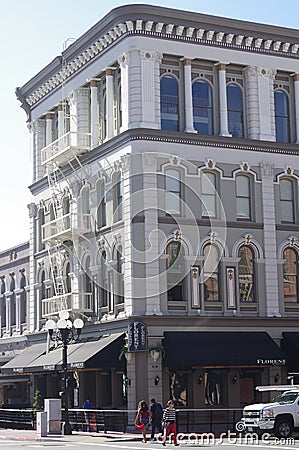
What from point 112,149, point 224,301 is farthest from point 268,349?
point 112,149

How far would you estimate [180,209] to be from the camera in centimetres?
4519

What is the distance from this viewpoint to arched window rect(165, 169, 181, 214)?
44.9 meters

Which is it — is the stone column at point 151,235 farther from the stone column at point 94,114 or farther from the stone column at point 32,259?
the stone column at point 32,259

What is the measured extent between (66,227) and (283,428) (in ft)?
66.5

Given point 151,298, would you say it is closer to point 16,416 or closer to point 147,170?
point 147,170

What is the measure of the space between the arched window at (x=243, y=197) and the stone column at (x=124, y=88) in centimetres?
649

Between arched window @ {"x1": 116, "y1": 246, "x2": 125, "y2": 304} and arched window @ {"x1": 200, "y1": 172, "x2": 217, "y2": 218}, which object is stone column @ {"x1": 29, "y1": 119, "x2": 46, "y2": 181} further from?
arched window @ {"x1": 200, "y1": 172, "x2": 217, "y2": 218}

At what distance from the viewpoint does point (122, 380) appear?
4516 cm

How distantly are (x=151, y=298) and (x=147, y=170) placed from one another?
6.09m

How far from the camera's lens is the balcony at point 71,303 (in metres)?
48.1

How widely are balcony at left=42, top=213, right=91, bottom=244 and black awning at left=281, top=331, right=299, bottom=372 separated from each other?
11512mm

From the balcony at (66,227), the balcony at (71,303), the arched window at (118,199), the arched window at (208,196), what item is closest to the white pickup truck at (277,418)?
the arched window at (208,196)

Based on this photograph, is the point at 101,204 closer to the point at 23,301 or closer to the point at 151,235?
the point at 151,235

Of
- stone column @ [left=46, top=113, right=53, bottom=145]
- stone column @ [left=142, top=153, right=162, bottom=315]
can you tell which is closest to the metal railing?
stone column @ [left=142, top=153, right=162, bottom=315]
